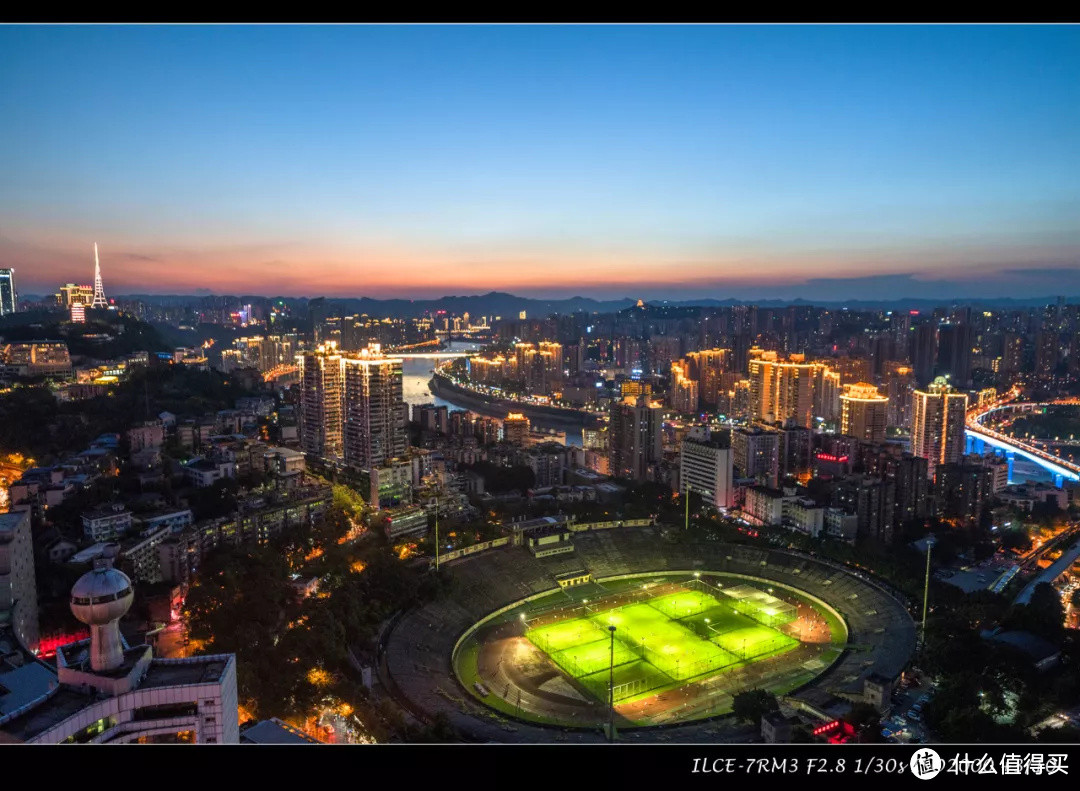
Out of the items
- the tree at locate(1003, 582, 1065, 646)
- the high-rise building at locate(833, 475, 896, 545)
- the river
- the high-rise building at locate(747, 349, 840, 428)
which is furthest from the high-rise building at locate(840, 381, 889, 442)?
the tree at locate(1003, 582, 1065, 646)

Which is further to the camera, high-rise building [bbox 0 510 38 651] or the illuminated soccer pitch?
the illuminated soccer pitch

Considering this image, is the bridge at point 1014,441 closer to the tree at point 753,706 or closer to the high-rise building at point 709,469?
the high-rise building at point 709,469

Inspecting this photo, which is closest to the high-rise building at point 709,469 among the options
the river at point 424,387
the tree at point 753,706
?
the tree at point 753,706

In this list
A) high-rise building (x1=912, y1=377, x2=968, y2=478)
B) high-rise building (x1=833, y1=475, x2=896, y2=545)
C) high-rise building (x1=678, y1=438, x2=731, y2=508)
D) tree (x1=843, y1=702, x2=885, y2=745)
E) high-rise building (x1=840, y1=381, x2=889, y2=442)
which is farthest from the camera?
high-rise building (x1=840, y1=381, x2=889, y2=442)

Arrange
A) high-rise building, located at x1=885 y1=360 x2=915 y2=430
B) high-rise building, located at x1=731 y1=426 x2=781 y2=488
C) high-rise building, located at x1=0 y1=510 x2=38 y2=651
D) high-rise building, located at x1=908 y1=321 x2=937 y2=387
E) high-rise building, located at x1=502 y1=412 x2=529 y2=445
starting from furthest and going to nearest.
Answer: high-rise building, located at x1=885 y1=360 x2=915 y2=430 < high-rise building, located at x1=908 y1=321 x2=937 y2=387 < high-rise building, located at x1=502 y1=412 x2=529 y2=445 < high-rise building, located at x1=731 y1=426 x2=781 y2=488 < high-rise building, located at x1=0 y1=510 x2=38 y2=651
